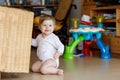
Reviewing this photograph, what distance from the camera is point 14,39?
1.91 m

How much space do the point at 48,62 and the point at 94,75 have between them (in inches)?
15.4

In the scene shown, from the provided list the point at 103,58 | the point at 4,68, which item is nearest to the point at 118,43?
the point at 103,58

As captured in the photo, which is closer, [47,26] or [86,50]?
[47,26]

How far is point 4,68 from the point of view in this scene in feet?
6.13

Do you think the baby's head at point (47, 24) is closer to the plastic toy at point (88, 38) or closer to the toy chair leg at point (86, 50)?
the plastic toy at point (88, 38)

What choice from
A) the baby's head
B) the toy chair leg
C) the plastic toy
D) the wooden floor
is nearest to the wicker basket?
the wooden floor

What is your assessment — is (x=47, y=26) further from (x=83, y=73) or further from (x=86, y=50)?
(x=86, y=50)

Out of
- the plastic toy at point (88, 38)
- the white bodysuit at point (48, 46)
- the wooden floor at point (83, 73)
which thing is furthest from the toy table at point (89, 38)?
the white bodysuit at point (48, 46)

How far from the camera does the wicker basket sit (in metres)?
1.87

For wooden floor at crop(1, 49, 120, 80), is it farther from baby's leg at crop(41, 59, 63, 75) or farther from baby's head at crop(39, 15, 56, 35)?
baby's head at crop(39, 15, 56, 35)

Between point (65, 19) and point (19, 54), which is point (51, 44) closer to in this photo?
point (19, 54)

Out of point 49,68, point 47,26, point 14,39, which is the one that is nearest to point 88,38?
point 47,26

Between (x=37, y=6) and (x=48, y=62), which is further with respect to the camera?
(x=37, y=6)

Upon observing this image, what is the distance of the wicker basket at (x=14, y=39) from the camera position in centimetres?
187
